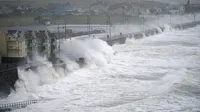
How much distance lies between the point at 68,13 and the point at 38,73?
66.1ft

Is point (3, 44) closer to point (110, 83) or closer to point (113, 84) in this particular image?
point (110, 83)

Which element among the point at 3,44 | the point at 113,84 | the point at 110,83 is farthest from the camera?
the point at 3,44

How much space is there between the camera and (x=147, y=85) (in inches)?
457

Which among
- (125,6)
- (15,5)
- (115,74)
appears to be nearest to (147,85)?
(115,74)

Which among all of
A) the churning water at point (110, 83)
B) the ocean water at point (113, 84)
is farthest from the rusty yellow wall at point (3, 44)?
the ocean water at point (113, 84)

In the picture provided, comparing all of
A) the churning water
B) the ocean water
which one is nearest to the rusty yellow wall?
the churning water

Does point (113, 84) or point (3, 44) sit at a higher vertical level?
point (3, 44)

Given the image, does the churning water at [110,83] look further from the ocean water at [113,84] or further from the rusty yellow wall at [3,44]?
the rusty yellow wall at [3,44]

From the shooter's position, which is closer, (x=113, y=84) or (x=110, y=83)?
(x=113, y=84)

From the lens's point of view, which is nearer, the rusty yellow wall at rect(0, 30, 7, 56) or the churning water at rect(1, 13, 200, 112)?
the churning water at rect(1, 13, 200, 112)

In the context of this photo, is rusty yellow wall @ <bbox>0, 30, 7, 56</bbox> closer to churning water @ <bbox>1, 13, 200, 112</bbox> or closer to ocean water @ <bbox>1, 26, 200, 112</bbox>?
churning water @ <bbox>1, 13, 200, 112</bbox>

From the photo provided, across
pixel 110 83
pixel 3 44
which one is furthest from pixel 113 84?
pixel 3 44

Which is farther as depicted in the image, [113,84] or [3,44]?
[3,44]

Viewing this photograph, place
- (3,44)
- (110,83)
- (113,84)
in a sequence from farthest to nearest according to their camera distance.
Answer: (3,44)
(110,83)
(113,84)
